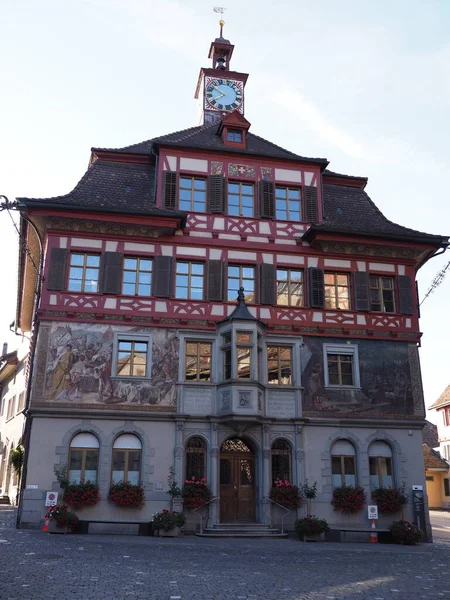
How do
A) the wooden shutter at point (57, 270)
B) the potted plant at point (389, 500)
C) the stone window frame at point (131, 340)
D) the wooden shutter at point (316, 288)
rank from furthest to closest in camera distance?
1. the wooden shutter at point (316, 288)
2. the wooden shutter at point (57, 270)
3. the potted plant at point (389, 500)
4. the stone window frame at point (131, 340)

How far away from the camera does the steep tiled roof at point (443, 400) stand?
5428cm

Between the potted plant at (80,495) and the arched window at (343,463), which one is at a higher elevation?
the arched window at (343,463)

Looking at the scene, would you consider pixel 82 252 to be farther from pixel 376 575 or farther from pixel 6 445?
pixel 6 445

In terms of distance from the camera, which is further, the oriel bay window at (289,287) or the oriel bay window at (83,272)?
the oriel bay window at (289,287)

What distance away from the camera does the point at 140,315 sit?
23.1 meters

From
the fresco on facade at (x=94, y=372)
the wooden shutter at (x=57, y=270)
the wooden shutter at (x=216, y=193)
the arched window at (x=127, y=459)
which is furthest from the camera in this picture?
the wooden shutter at (x=216, y=193)

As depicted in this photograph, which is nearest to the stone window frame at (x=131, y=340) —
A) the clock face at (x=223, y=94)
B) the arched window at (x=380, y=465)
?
the arched window at (x=380, y=465)

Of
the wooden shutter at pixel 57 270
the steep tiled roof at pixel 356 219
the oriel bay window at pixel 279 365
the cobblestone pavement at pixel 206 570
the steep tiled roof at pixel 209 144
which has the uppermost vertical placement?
the steep tiled roof at pixel 209 144

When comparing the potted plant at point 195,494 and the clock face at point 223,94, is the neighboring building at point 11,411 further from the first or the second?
the clock face at point 223,94

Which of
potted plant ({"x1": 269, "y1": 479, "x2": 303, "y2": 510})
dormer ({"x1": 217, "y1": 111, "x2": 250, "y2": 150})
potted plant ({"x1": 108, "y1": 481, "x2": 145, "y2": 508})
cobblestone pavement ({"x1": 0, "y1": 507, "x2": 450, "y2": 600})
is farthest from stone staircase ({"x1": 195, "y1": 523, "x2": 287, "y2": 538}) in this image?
dormer ({"x1": 217, "y1": 111, "x2": 250, "y2": 150})

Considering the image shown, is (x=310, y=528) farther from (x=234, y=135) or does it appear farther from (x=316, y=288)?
(x=234, y=135)

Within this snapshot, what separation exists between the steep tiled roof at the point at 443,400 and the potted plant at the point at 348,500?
34.3 metres

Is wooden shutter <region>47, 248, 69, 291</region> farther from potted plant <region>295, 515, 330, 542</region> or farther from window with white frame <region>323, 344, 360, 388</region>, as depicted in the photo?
potted plant <region>295, 515, 330, 542</region>

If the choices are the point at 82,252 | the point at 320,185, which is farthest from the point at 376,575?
the point at 320,185
